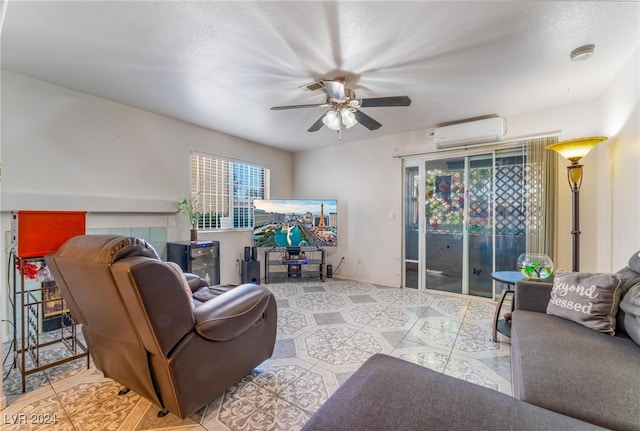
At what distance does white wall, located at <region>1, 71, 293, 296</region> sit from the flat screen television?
74 centimetres

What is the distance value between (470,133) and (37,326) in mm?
4387

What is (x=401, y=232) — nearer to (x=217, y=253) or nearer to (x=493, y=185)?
(x=493, y=185)

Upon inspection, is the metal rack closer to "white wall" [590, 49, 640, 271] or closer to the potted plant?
the potted plant

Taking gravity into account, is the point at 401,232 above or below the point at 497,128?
below

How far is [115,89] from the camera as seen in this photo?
259cm

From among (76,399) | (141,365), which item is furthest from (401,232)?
(76,399)

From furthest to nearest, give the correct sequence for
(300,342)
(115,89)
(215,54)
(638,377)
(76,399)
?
(115,89), (300,342), (215,54), (76,399), (638,377)

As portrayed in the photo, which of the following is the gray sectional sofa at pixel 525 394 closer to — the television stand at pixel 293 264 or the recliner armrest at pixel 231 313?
the recliner armrest at pixel 231 313

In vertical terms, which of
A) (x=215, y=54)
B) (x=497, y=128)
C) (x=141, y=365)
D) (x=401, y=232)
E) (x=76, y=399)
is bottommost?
(x=76, y=399)

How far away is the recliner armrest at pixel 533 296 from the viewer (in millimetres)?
1881

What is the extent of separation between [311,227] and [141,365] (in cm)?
308

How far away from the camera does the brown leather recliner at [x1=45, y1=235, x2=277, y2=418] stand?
119 centimetres

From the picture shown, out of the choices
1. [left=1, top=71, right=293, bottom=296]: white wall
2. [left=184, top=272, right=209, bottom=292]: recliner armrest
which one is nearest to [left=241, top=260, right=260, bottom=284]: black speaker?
[left=1, top=71, right=293, bottom=296]: white wall

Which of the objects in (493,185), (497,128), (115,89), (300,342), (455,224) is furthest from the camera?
(455,224)
